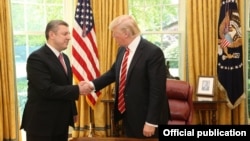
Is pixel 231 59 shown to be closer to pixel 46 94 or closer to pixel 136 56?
pixel 136 56

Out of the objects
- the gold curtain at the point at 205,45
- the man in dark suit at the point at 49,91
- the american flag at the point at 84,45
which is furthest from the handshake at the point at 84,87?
the gold curtain at the point at 205,45

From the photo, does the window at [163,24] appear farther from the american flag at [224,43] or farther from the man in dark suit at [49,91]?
the man in dark suit at [49,91]

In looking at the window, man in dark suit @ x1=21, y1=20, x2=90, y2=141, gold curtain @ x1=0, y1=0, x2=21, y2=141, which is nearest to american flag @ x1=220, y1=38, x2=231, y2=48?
the window

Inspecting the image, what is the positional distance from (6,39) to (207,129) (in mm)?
3361

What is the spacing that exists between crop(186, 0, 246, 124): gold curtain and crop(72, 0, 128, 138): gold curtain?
2.87ft

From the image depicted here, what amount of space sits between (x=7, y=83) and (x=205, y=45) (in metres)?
2.44

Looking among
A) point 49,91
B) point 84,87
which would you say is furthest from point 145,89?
point 49,91

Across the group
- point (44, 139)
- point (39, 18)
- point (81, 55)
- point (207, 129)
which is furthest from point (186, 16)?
point (207, 129)

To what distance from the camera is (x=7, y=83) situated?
13.4 feet

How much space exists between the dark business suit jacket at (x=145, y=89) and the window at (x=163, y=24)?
221cm

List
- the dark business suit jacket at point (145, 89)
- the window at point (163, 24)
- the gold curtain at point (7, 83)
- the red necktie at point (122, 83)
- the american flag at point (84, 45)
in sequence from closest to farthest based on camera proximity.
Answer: the dark business suit jacket at point (145, 89), the red necktie at point (122, 83), the gold curtain at point (7, 83), the american flag at point (84, 45), the window at point (163, 24)

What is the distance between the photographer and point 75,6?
445 centimetres

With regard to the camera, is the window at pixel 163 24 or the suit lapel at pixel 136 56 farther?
the window at pixel 163 24

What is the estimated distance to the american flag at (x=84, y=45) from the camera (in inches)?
164
